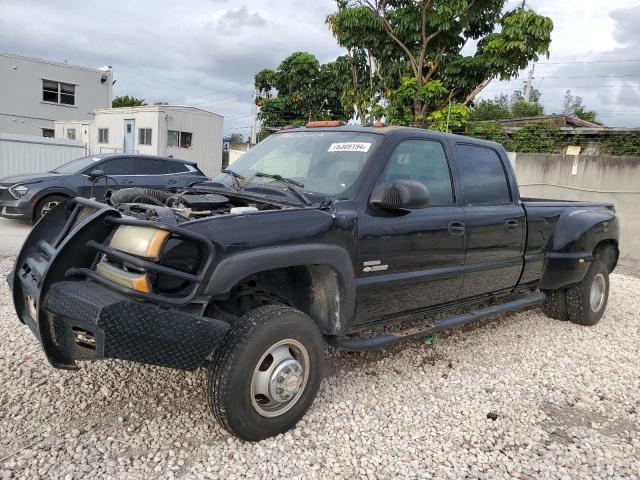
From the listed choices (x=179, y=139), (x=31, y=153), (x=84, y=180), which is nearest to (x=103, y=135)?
(x=179, y=139)

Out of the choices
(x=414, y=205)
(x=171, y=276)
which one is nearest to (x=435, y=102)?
(x=414, y=205)

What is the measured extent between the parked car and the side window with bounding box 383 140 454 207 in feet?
19.0

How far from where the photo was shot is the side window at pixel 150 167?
1050 centimetres

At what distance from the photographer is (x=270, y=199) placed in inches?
136

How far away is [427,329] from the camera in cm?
387

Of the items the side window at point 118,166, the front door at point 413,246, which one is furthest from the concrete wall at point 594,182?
the side window at point 118,166

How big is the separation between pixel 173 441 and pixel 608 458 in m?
2.53

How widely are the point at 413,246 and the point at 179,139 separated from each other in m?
20.2

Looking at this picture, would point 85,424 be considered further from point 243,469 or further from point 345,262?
point 345,262

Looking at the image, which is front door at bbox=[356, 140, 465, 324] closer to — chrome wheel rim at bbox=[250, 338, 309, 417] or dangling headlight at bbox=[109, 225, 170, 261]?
chrome wheel rim at bbox=[250, 338, 309, 417]

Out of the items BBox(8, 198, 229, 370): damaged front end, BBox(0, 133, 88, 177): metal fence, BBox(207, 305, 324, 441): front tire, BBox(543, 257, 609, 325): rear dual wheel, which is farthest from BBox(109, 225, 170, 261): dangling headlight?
BBox(0, 133, 88, 177): metal fence

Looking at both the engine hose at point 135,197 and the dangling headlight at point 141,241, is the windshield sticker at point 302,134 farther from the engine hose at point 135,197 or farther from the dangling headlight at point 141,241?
the dangling headlight at point 141,241

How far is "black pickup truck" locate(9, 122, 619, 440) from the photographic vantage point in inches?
102

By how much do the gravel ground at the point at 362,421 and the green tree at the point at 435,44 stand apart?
32.6 feet
